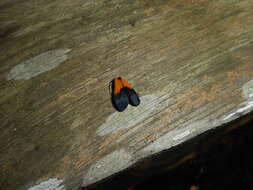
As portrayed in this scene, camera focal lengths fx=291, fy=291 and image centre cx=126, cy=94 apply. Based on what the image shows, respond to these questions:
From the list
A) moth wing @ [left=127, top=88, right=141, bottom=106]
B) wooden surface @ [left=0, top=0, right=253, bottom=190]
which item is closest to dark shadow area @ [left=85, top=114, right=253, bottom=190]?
wooden surface @ [left=0, top=0, right=253, bottom=190]

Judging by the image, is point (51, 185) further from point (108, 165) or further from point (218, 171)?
point (218, 171)

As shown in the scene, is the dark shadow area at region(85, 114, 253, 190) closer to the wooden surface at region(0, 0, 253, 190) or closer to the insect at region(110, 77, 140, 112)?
the wooden surface at region(0, 0, 253, 190)

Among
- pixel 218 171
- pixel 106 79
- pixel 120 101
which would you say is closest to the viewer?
pixel 120 101

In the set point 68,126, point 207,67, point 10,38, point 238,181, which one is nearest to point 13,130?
point 68,126

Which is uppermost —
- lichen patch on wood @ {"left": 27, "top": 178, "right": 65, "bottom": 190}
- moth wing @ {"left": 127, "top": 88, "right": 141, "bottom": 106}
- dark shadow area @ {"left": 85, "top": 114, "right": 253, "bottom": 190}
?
moth wing @ {"left": 127, "top": 88, "right": 141, "bottom": 106}

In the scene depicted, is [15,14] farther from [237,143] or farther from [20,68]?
[237,143]

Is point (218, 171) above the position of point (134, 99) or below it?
below

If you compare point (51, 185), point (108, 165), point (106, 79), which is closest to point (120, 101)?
point (106, 79)
